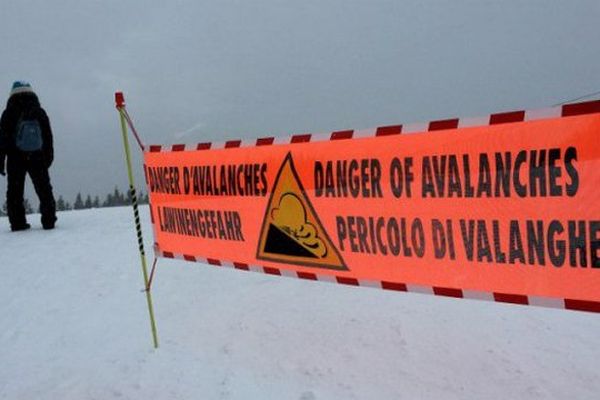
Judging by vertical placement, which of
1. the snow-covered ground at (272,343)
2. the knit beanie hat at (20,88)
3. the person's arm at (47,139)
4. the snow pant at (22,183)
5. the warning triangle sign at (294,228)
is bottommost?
the snow-covered ground at (272,343)

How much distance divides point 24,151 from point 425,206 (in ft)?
26.5

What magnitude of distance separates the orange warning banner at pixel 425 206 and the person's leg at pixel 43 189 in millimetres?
5940

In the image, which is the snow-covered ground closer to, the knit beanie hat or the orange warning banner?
the orange warning banner

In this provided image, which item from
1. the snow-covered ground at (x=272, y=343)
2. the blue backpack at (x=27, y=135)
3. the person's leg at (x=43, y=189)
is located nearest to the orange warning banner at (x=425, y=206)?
the snow-covered ground at (x=272, y=343)

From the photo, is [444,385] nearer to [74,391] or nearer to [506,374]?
[506,374]

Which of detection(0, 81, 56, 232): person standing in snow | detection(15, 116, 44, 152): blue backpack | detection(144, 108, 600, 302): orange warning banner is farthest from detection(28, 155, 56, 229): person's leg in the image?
detection(144, 108, 600, 302): orange warning banner

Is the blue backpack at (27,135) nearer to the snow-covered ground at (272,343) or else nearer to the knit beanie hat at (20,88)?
the knit beanie hat at (20,88)

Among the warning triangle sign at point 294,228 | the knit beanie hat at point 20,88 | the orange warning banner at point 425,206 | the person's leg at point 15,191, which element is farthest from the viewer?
the person's leg at point 15,191

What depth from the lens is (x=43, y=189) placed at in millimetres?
9531

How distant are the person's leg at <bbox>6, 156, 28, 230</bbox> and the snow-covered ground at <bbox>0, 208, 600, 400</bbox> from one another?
3.31 metres

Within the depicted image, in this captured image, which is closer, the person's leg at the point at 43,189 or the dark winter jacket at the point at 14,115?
the dark winter jacket at the point at 14,115

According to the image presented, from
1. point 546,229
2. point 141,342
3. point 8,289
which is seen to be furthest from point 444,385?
point 8,289

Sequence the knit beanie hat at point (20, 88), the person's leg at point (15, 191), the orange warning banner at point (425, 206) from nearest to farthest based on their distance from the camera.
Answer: the orange warning banner at point (425, 206) → the knit beanie hat at point (20, 88) → the person's leg at point (15, 191)

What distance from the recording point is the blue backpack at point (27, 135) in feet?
29.9
